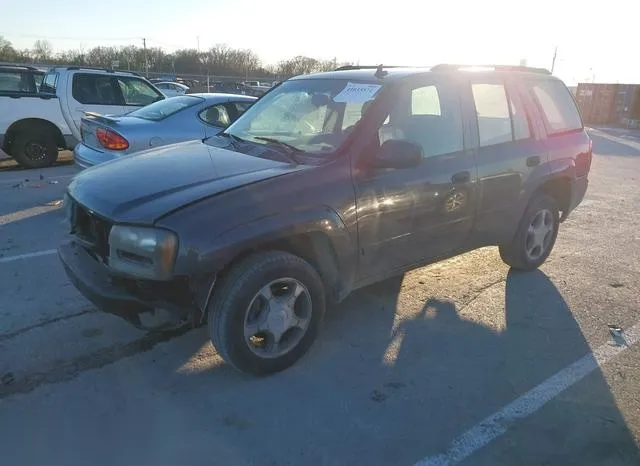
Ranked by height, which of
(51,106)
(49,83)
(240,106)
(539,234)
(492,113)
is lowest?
(539,234)

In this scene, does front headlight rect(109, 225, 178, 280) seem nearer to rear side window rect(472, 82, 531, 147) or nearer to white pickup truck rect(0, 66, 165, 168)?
rear side window rect(472, 82, 531, 147)

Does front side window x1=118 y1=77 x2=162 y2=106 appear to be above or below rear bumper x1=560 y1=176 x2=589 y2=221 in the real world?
above

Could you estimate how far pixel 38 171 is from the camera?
9711 mm

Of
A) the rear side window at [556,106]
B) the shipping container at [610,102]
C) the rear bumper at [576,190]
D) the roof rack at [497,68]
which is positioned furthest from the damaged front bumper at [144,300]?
the shipping container at [610,102]

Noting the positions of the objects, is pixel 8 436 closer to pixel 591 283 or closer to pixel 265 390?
pixel 265 390

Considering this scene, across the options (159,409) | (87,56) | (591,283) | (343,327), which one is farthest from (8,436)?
(87,56)

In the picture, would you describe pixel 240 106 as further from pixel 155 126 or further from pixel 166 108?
pixel 155 126

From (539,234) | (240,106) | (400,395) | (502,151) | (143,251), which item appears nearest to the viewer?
(143,251)

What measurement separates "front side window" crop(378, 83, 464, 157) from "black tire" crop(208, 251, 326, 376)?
1.11 m

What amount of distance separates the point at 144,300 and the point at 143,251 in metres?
0.29

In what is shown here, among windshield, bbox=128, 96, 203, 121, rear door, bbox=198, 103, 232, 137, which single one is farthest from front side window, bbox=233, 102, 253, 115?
windshield, bbox=128, 96, 203, 121

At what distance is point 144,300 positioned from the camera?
291cm

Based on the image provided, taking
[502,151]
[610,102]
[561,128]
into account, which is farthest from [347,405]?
[610,102]

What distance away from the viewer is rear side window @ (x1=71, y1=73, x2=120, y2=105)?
392 inches
